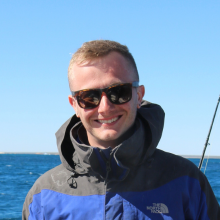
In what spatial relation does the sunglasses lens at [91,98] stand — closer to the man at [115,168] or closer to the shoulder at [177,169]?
the man at [115,168]

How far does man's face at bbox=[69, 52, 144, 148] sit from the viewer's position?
2449 mm

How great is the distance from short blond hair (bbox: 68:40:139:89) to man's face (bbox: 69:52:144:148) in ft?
0.12

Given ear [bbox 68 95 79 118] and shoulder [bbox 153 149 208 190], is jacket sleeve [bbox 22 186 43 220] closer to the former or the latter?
ear [bbox 68 95 79 118]

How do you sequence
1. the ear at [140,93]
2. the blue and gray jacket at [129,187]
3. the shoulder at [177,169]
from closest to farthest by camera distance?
the blue and gray jacket at [129,187] < the shoulder at [177,169] < the ear at [140,93]

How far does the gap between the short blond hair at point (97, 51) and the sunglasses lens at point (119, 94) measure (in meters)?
0.26

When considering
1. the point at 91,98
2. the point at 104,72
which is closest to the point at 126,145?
the point at 91,98

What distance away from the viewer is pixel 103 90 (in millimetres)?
2436

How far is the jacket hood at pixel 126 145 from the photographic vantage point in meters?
2.42

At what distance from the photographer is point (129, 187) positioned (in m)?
2.46

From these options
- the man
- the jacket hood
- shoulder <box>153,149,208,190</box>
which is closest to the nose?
the man

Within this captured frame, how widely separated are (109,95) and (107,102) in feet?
0.17

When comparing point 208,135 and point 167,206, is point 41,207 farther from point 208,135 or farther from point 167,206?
point 208,135

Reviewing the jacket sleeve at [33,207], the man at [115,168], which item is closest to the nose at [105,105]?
the man at [115,168]

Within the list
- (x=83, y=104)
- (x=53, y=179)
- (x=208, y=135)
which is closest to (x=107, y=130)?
(x=83, y=104)
